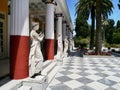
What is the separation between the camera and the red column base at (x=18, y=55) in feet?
21.4

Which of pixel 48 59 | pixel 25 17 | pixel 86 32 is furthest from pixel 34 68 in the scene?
pixel 86 32

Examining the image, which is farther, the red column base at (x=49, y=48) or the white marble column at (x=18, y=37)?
the red column base at (x=49, y=48)

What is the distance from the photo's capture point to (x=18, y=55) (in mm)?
6539

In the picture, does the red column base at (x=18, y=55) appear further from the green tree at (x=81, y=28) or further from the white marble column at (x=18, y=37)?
the green tree at (x=81, y=28)

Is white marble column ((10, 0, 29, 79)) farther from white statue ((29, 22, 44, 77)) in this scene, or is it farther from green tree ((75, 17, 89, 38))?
green tree ((75, 17, 89, 38))

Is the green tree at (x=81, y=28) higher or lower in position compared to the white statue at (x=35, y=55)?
higher

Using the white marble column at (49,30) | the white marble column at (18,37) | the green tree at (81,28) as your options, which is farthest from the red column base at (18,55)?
the green tree at (81,28)

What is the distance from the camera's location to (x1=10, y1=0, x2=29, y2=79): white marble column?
6.50m

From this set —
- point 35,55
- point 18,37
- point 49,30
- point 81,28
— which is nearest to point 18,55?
point 18,37

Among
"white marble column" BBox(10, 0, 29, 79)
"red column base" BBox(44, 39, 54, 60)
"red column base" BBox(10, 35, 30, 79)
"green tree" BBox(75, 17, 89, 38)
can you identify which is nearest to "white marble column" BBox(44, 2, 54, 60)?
"red column base" BBox(44, 39, 54, 60)

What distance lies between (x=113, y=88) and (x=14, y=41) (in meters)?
4.06

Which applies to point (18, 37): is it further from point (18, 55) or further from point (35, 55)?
point (35, 55)

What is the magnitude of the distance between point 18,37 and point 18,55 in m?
0.55

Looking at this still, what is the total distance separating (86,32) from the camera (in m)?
56.4
